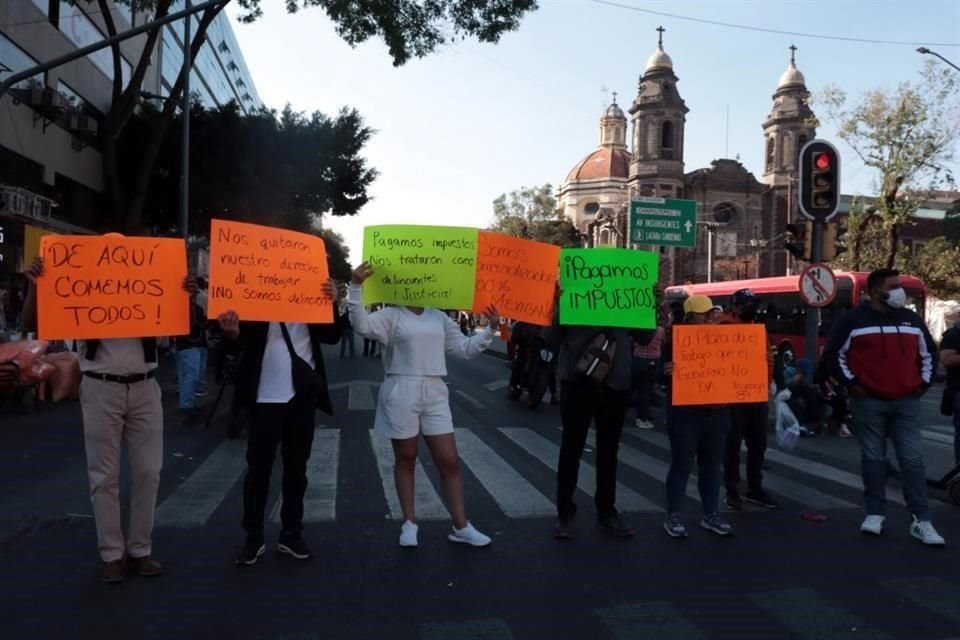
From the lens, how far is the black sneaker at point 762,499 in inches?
263

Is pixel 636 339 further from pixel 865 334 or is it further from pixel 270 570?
pixel 270 570

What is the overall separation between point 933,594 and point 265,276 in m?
4.10

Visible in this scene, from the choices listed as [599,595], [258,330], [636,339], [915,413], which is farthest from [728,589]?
[258,330]

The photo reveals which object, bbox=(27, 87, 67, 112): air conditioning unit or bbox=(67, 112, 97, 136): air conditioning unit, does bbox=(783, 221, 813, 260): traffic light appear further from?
bbox=(67, 112, 97, 136): air conditioning unit

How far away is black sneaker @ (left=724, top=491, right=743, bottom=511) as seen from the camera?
6582 mm

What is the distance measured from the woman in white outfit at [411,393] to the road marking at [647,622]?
124 centimetres

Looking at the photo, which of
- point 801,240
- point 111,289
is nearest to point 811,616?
point 111,289

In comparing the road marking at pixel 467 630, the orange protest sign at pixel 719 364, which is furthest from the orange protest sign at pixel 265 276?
the orange protest sign at pixel 719 364

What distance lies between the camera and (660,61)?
246 ft

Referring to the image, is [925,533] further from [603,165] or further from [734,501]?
[603,165]

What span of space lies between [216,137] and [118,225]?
9.33 meters

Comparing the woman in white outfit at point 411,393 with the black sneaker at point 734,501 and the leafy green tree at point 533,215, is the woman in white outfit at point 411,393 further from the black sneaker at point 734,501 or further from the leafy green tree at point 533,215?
the leafy green tree at point 533,215

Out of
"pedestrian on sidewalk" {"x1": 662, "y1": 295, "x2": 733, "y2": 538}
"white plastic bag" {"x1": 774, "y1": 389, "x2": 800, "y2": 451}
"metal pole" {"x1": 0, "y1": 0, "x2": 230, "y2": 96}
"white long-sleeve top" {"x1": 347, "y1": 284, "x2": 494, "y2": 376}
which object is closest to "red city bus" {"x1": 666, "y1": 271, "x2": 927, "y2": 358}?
"white plastic bag" {"x1": 774, "y1": 389, "x2": 800, "y2": 451}

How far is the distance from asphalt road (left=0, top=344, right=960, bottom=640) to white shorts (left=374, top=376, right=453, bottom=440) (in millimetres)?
754
